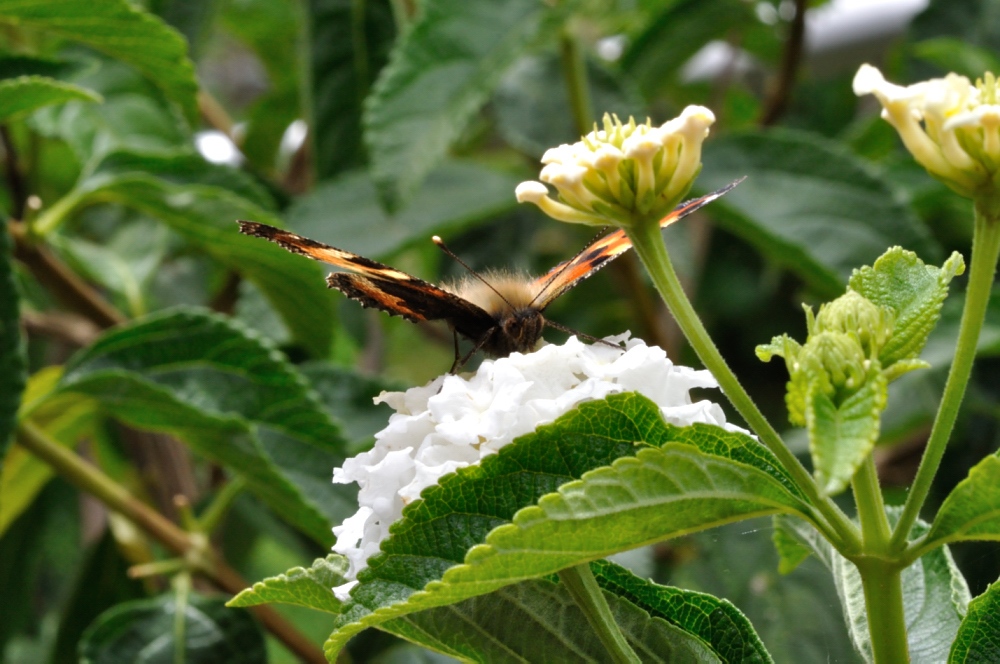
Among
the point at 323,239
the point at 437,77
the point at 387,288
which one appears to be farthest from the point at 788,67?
the point at 387,288

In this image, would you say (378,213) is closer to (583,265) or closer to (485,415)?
(583,265)

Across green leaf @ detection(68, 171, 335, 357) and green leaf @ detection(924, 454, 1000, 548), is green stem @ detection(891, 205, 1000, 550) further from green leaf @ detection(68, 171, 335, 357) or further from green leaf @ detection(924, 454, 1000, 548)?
green leaf @ detection(68, 171, 335, 357)

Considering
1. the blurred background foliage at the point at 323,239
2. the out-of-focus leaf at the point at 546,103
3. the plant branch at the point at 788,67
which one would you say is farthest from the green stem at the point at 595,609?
Answer: the plant branch at the point at 788,67

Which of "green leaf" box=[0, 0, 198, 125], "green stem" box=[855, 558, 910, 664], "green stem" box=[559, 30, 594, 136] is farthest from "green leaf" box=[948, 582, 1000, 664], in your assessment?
"green stem" box=[559, 30, 594, 136]

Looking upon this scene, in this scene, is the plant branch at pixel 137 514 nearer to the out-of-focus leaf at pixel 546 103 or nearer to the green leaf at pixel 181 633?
the green leaf at pixel 181 633

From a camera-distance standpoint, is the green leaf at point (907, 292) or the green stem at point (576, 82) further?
the green stem at point (576, 82)

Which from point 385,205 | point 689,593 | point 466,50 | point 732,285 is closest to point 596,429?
point 689,593

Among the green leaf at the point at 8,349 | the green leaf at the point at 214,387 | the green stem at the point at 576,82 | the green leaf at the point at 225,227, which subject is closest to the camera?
the green leaf at the point at 8,349
